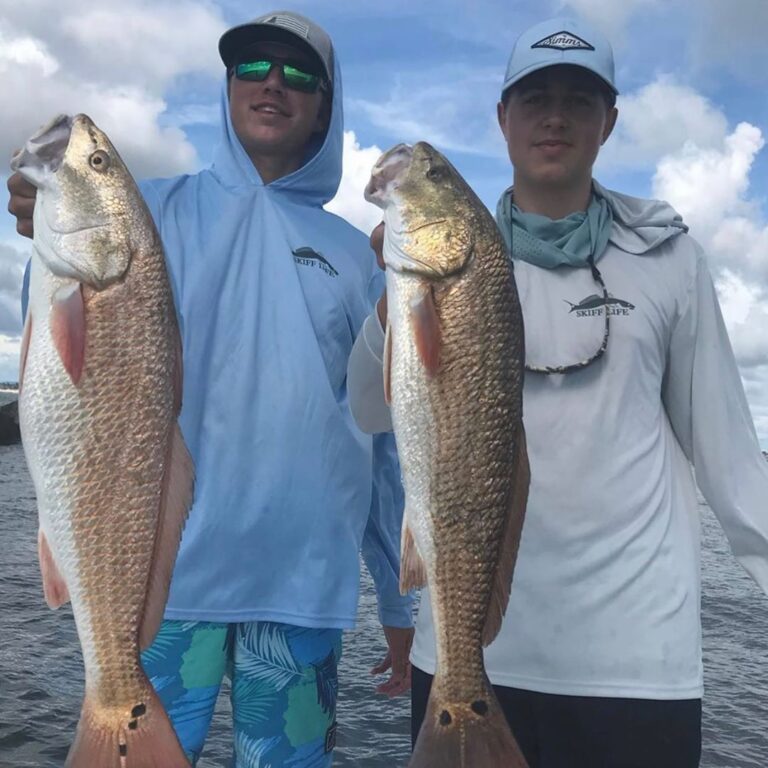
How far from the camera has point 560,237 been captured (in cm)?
343

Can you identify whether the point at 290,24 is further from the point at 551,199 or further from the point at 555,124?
the point at 551,199

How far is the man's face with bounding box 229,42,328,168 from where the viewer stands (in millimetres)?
3766

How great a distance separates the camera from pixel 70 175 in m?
2.75

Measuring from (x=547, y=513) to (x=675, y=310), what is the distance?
972 mm

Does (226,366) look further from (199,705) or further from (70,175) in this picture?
(199,705)

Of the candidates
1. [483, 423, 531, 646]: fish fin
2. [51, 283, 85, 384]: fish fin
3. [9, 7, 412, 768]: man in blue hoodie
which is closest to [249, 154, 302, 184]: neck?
[9, 7, 412, 768]: man in blue hoodie

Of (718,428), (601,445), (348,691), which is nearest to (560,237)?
(601,445)

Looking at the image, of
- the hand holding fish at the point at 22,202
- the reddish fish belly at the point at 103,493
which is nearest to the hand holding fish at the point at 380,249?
the reddish fish belly at the point at 103,493

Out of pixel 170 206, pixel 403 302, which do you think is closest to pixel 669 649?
pixel 403 302

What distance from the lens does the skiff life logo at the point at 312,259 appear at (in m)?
3.80

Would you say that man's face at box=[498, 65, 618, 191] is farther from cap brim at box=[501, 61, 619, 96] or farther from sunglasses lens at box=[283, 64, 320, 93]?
sunglasses lens at box=[283, 64, 320, 93]

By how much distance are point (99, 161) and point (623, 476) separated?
2211 mm

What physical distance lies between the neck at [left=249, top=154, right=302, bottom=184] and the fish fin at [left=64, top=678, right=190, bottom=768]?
2.43 m

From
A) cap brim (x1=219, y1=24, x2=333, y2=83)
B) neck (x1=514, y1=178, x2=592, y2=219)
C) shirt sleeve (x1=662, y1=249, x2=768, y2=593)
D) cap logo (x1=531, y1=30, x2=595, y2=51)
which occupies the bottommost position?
shirt sleeve (x1=662, y1=249, x2=768, y2=593)
